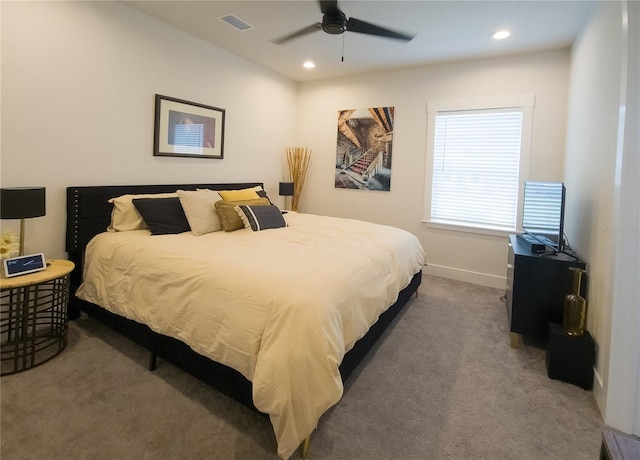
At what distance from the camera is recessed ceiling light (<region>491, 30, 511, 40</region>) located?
3.26 meters

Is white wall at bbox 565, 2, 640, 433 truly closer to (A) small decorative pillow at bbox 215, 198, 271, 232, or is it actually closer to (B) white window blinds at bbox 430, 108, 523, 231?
(B) white window blinds at bbox 430, 108, 523, 231

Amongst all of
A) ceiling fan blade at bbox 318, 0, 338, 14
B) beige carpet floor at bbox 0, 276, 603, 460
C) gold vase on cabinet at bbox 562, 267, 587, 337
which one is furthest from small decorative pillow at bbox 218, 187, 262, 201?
gold vase on cabinet at bbox 562, 267, 587, 337

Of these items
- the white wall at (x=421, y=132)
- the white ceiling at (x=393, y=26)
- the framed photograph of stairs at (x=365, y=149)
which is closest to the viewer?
the white ceiling at (x=393, y=26)

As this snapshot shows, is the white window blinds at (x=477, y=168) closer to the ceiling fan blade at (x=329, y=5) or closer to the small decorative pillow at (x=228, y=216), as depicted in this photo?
the ceiling fan blade at (x=329, y=5)

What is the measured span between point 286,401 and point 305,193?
4192mm

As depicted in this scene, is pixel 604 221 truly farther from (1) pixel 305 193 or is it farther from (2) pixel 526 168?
(1) pixel 305 193

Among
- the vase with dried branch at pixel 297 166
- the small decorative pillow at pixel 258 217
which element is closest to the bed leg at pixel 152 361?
the small decorative pillow at pixel 258 217

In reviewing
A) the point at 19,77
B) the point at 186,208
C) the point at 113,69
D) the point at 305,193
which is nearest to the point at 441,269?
the point at 305,193

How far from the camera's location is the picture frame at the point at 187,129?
3.42 m

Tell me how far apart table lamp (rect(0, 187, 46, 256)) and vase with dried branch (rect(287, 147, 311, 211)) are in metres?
3.35

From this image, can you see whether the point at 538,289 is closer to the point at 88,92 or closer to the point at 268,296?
the point at 268,296

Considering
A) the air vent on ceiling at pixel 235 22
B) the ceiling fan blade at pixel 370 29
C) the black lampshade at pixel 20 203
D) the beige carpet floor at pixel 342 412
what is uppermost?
the air vent on ceiling at pixel 235 22

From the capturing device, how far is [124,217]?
2873mm

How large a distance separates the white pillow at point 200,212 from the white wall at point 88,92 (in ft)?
2.31
